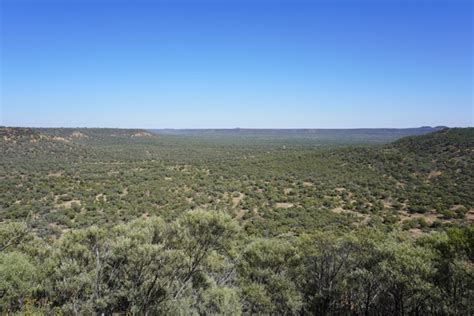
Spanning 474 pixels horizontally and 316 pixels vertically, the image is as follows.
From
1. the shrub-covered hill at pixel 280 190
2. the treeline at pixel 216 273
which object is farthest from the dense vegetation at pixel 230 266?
the shrub-covered hill at pixel 280 190

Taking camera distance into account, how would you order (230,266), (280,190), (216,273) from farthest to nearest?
(280,190) < (230,266) < (216,273)

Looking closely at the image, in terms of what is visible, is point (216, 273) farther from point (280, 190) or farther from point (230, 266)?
point (280, 190)

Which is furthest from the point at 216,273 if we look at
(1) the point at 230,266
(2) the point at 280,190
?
(2) the point at 280,190

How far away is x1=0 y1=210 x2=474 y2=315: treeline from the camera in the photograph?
10.7 meters

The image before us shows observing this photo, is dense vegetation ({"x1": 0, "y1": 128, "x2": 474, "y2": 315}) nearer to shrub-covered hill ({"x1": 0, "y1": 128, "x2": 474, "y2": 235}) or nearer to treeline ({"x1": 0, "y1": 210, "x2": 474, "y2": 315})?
treeline ({"x1": 0, "y1": 210, "x2": 474, "y2": 315})

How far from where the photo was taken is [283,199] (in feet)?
121

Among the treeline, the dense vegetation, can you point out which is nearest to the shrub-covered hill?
the dense vegetation

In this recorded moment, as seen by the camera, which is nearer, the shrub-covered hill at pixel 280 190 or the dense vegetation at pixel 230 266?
the dense vegetation at pixel 230 266

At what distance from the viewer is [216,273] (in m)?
14.1

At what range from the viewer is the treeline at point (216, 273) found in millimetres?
10719

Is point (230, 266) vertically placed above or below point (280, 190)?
above

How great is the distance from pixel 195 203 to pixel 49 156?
54273 mm

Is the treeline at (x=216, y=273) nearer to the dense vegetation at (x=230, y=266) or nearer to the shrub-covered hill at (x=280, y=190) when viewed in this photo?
the dense vegetation at (x=230, y=266)

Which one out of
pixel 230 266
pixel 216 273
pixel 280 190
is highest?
pixel 230 266
